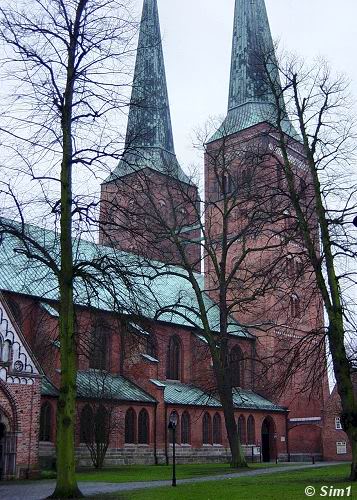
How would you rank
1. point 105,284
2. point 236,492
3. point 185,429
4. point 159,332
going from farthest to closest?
point 159,332
point 185,429
point 105,284
point 236,492

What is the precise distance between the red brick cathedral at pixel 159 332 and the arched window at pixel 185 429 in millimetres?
63

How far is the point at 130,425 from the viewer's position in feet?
111

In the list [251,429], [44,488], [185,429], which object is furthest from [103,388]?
[251,429]

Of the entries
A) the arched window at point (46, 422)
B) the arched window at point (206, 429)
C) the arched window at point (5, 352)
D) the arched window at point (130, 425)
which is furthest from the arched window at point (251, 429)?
the arched window at point (5, 352)

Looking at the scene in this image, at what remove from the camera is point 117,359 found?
3669 centimetres

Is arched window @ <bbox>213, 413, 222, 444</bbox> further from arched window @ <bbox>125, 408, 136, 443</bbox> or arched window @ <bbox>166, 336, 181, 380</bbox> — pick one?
arched window @ <bbox>125, 408, 136, 443</bbox>

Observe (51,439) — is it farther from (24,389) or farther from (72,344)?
(72,344)

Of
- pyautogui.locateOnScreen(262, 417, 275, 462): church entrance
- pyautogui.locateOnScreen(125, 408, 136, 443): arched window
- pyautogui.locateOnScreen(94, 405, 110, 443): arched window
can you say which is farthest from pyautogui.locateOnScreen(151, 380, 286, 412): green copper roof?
pyautogui.locateOnScreen(94, 405, 110, 443): arched window

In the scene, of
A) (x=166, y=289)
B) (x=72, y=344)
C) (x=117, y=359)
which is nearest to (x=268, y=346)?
(x=166, y=289)

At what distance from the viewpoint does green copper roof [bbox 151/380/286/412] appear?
36.9m

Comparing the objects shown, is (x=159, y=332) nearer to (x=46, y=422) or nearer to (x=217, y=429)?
(x=217, y=429)

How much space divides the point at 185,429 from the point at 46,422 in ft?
35.9

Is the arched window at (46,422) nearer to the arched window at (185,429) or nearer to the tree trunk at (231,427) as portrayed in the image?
the tree trunk at (231,427)

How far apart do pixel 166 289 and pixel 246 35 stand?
22.9 m
